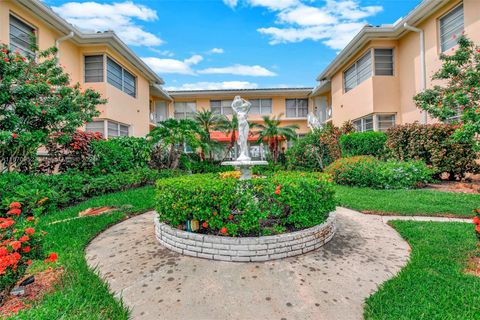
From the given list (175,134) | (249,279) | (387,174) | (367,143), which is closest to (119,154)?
(175,134)

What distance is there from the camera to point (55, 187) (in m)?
7.59

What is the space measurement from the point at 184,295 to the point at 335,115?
19.5 m

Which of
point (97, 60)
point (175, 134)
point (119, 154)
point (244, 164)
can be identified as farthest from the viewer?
point (175, 134)

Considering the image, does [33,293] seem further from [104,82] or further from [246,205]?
[104,82]

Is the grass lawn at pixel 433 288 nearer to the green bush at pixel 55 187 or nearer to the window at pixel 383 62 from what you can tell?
the green bush at pixel 55 187

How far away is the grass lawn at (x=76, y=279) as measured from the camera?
8.50 feet

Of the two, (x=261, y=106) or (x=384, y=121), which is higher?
(x=261, y=106)

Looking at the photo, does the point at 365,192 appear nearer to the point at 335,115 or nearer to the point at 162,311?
the point at 162,311

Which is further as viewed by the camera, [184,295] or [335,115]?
[335,115]

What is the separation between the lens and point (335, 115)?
782 inches

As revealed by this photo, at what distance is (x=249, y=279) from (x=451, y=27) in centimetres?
1432

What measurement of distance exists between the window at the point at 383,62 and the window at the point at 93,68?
614 inches

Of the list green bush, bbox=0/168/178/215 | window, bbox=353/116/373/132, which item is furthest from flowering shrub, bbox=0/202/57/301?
window, bbox=353/116/373/132

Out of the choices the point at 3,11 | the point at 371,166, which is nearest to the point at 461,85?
the point at 371,166
